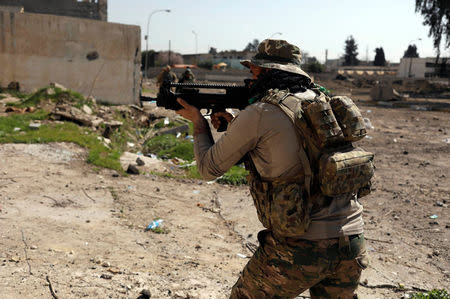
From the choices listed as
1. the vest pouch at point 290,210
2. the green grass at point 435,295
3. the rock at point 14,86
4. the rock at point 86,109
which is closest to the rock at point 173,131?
the rock at point 86,109

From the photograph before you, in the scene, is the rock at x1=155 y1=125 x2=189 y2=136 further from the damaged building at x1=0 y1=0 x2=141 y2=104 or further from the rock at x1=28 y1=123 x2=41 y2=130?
the damaged building at x1=0 y1=0 x2=141 y2=104

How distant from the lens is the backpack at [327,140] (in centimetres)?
189

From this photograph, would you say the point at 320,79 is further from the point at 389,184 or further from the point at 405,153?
the point at 389,184

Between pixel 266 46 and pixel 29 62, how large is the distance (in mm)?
11507

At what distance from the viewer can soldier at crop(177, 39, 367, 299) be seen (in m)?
1.93

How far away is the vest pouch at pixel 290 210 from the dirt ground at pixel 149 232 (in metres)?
1.53

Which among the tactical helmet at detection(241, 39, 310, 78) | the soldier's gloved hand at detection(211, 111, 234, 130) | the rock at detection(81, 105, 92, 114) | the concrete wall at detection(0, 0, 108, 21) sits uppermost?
the concrete wall at detection(0, 0, 108, 21)

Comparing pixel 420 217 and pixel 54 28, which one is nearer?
pixel 420 217

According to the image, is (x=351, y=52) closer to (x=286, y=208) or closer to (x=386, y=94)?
(x=386, y=94)

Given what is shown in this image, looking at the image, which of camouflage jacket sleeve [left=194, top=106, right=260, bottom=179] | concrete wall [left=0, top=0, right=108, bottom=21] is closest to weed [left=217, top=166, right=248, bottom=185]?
camouflage jacket sleeve [left=194, top=106, right=260, bottom=179]

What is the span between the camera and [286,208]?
191 centimetres

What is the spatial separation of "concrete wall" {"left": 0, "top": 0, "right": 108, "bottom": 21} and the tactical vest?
2918 centimetres

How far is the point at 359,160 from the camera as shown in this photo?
199 centimetres

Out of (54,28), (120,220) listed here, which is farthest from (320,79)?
(120,220)
